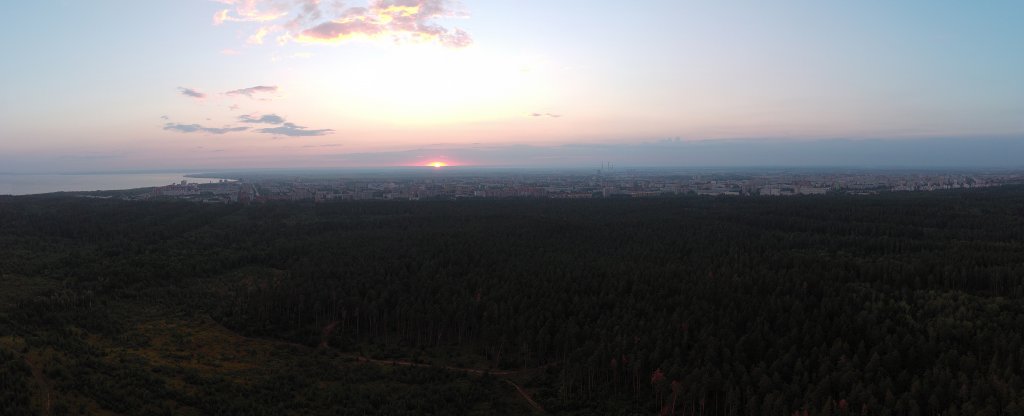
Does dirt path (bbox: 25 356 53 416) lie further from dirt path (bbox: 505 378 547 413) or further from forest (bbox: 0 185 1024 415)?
dirt path (bbox: 505 378 547 413)

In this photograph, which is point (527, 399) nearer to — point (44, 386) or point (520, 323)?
point (520, 323)

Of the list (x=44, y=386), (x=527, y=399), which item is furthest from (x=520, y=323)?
(x=44, y=386)

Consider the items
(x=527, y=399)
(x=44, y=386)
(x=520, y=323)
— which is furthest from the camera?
(x=520, y=323)

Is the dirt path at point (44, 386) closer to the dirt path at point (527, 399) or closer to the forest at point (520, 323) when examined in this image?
the forest at point (520, 323)

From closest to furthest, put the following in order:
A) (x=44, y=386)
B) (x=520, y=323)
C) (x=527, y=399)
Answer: (x=44, y=386) < (x=527, y=399) < (x=520, y=323)

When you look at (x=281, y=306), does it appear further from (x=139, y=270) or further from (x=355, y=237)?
(x=355, y=237)

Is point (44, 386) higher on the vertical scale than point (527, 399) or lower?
higher

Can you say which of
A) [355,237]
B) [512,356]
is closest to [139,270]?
[355,237]
